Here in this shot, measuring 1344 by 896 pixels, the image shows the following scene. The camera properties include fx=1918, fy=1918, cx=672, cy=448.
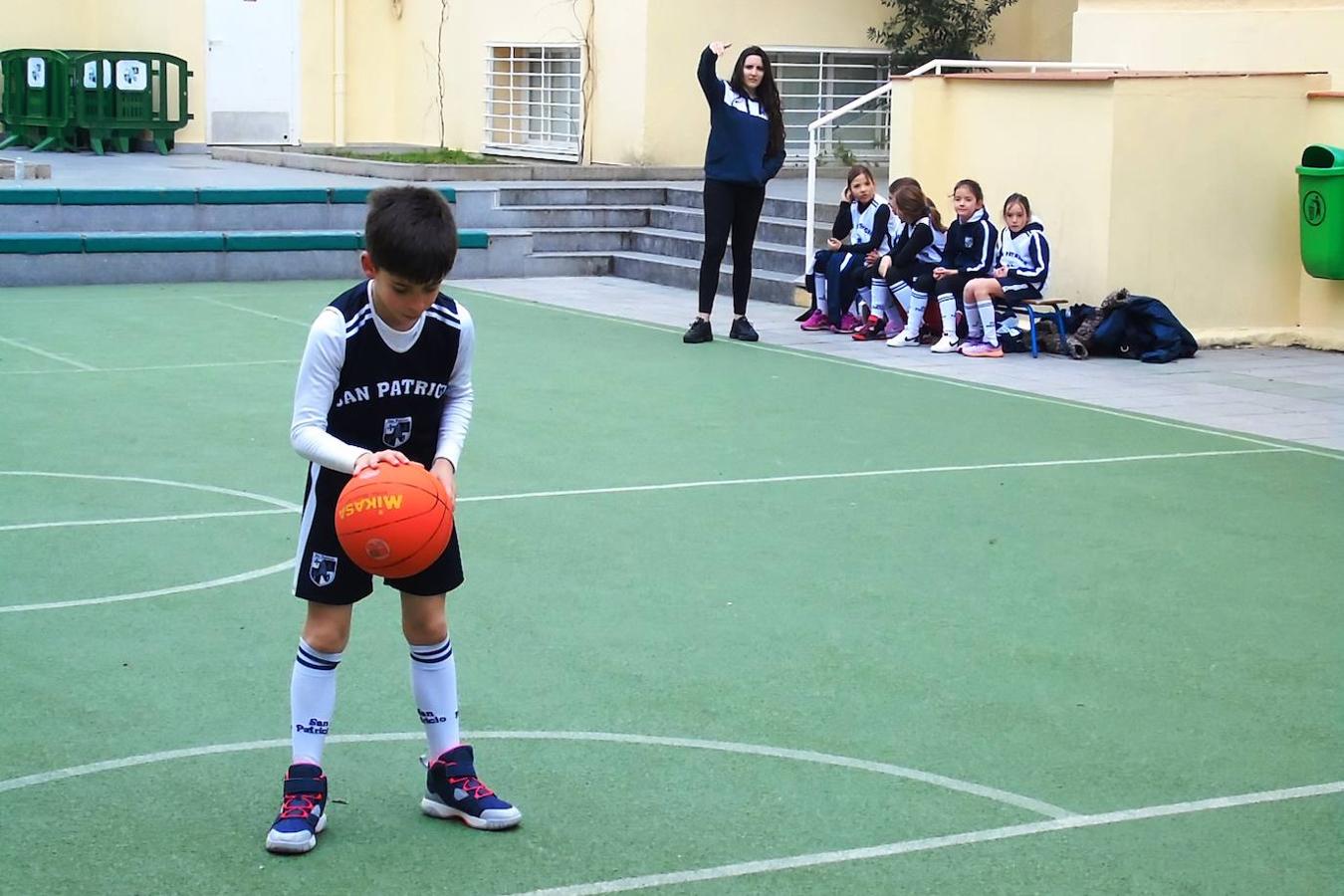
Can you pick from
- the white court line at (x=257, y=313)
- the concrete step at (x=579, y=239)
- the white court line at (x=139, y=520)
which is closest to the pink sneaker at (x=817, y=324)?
the white court line at (x=257, y=313)

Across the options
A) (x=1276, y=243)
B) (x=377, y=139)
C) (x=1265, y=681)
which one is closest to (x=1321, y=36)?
(x=1276, y=243)

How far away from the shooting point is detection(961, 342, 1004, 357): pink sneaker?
12242 mm

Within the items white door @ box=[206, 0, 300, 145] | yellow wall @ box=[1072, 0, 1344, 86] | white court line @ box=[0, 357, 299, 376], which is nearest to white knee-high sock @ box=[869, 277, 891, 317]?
yellow wall @ box=[1072, 0, 1344, 86]

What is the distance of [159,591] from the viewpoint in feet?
20.0

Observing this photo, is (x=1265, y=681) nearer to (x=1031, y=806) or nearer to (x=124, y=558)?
(x=1031, y=806)

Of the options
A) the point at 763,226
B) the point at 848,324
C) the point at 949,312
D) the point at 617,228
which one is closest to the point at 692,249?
the point at 763,226

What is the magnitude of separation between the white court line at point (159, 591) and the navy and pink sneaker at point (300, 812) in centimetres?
209

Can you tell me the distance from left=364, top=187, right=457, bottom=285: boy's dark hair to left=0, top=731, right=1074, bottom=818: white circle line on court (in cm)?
136

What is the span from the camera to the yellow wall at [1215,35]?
14.0 metres

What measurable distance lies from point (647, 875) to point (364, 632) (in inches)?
77.8

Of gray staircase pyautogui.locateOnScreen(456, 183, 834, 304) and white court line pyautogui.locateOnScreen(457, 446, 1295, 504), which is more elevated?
gray staircase pyautogui.locateOnScreen(456, 183, 834, 304)

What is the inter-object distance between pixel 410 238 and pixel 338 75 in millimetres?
22011

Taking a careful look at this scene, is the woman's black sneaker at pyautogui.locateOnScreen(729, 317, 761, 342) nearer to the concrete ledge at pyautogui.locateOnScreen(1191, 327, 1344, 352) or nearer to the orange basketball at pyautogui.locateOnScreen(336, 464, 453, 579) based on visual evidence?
the concrete ledge at pyautogui.locateOnScreen(1191, 327, 1344, 352)

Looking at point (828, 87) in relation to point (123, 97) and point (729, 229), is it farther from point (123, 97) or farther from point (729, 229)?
point (729, 229)
